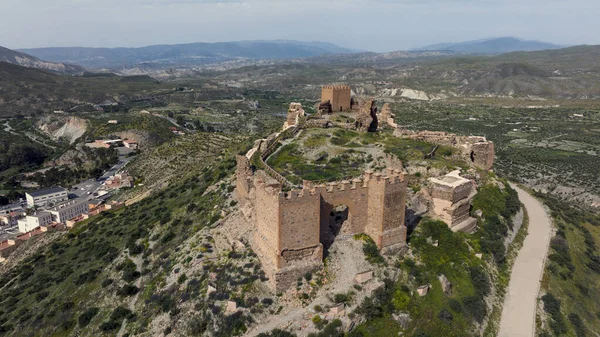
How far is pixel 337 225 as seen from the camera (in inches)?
1155

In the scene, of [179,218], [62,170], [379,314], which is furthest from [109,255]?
[62,170]

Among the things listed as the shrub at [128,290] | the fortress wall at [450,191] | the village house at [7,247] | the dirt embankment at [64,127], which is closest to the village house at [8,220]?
the village house at [7,247]

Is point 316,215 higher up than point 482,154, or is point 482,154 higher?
point 316,215

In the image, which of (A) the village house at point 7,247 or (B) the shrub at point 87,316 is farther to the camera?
(A) the village house at point 7,247

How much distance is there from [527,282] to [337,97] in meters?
37.8

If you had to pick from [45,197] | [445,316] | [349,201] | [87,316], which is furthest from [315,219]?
[45,197]

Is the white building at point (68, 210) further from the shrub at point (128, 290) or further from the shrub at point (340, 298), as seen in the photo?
the shrub at point (340, 298)

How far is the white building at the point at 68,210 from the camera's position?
7143cm

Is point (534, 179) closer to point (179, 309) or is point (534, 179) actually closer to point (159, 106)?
point (179, 309)

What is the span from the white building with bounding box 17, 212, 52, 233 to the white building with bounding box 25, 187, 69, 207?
34.2 feet

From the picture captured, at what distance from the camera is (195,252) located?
32.0 meters

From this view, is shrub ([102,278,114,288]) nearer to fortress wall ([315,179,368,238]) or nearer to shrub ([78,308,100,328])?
shrub ([78,308,100,328])

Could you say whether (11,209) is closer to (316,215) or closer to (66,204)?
(66,204)

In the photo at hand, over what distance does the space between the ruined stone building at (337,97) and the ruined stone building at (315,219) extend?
35588mm
